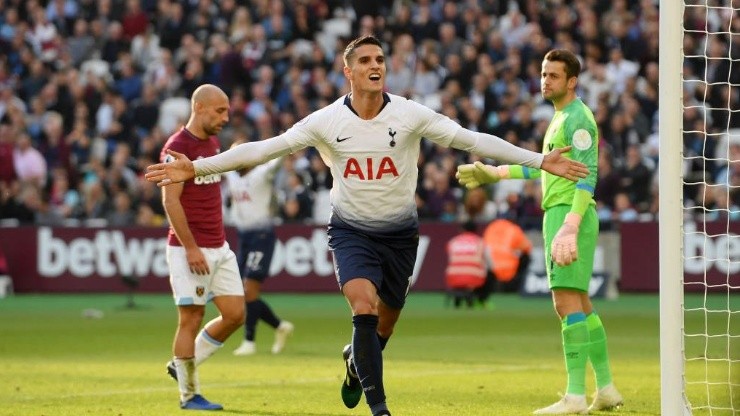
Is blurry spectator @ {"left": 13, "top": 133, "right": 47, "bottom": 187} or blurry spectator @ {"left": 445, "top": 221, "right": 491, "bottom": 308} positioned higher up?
blurry spectator @ {"left": 13, "top": 133, "right": 47, "bottom": 187}

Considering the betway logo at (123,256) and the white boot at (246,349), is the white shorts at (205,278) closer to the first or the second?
the white boot at (246,349)

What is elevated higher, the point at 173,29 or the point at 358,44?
the point at 173,29

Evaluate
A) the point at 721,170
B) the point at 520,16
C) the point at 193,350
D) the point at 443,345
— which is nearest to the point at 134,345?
the point at 443,345

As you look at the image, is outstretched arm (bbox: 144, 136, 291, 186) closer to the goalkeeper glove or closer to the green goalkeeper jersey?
the goalkeeper glove

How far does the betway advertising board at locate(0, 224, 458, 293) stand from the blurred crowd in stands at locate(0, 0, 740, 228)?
529 mm

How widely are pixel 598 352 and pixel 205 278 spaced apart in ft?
9.61

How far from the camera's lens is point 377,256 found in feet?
30.0

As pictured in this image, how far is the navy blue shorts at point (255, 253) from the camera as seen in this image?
52.2ft

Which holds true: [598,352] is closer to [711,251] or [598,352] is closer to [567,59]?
[567,59]

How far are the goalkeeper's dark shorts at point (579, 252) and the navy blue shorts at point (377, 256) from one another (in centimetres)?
121

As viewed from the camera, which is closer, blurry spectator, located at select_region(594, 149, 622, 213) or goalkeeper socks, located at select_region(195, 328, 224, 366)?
goalkeeper socks, located at select_region(195, 328, 224, 366)

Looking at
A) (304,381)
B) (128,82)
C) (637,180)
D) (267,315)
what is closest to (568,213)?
(304,381)

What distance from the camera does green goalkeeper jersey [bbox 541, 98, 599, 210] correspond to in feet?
32.6

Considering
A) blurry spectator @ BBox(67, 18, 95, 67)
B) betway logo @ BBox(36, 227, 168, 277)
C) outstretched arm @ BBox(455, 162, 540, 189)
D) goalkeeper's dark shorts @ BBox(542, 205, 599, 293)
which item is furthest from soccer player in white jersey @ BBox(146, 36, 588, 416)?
blurry spectator @ BBox(67, 18, 95, 67)
